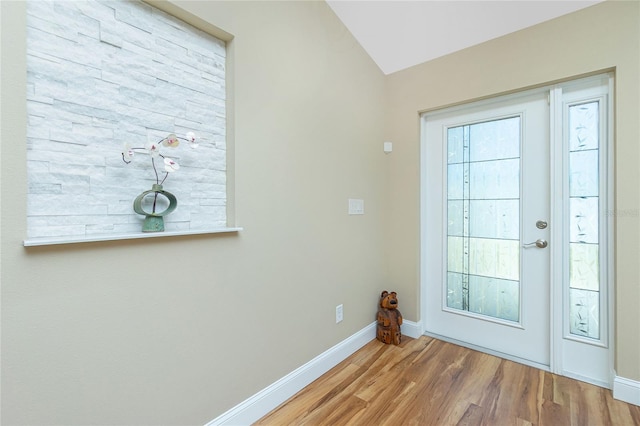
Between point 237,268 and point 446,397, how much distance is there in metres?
1.55

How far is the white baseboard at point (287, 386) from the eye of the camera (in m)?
1.48

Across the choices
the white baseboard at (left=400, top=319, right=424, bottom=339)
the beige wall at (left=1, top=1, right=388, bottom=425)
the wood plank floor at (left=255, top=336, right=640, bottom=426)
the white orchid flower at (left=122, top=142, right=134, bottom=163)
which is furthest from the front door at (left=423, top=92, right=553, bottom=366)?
the white orchid flower at (left=122, top=142, right=134, bottom=163)

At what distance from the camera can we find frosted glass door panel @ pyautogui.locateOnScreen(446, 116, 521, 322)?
2.19 metres

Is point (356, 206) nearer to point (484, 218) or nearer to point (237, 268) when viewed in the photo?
point (484, 218)

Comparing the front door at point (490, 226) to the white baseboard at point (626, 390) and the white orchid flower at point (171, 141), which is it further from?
the white orchid flower at point (171, 141)

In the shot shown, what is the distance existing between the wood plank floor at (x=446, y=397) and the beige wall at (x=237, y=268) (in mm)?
247

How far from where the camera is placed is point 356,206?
2332 mm

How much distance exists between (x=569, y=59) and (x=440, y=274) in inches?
71.8

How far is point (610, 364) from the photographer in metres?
1.81

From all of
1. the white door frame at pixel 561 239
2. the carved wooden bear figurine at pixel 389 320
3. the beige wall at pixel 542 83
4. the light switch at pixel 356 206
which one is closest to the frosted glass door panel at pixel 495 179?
the white door frame at pixel 561 239

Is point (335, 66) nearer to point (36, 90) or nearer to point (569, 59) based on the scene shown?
point (569, 59)

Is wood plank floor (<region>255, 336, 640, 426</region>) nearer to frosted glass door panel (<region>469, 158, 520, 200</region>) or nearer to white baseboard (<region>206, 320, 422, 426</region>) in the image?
white baseboard (<region>206, 320, 422, 426</region>)

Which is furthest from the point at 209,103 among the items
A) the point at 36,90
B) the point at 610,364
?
the point at 610,364

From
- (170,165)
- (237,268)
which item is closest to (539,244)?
(237,268)
